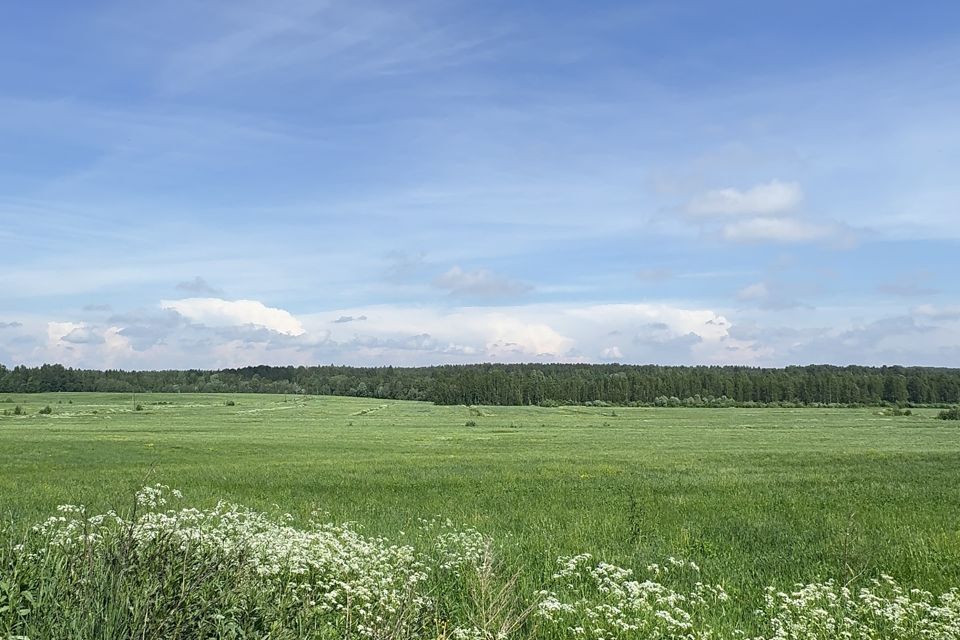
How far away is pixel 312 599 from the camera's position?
7.27 metres

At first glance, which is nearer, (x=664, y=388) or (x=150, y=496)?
(x=150, y=496)

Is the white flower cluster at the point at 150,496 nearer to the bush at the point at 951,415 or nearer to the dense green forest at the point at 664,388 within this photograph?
the bush at the point at 951,415

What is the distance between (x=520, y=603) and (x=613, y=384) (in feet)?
532

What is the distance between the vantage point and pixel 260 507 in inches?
689

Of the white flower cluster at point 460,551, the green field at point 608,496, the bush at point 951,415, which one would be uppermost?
the white flower cluster at point 460,551

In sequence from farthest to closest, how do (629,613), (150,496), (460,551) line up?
(460,551), (150,496), (629,613)

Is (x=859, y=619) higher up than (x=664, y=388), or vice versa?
(x=859, y=619)

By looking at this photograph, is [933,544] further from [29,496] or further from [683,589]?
[29,496]

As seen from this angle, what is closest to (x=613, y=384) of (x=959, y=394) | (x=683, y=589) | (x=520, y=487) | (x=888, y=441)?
(x=959, y=394)

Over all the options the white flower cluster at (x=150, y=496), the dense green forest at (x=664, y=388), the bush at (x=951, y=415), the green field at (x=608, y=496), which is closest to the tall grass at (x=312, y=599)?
the white flower cluster at (x=150, y=496)

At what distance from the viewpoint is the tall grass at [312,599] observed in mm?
5234

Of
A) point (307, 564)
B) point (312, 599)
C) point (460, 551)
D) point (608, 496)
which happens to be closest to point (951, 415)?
point (608, 496)

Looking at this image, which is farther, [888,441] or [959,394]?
[959,394]

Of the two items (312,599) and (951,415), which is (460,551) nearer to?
(312,599)
